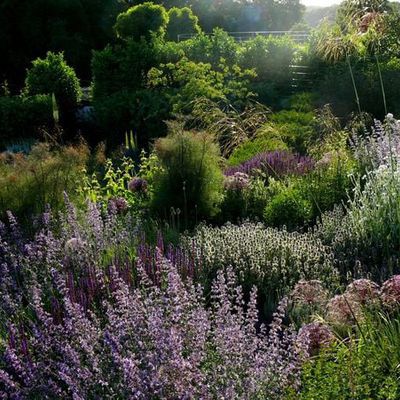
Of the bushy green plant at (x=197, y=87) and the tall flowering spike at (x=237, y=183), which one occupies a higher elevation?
the bushy green plant at (x=197, y=87)

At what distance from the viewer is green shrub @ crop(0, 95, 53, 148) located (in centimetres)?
1495

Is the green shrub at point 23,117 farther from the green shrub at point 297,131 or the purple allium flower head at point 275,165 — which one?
the purple allium flower head at point 275,165

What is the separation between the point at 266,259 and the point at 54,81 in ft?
43.4

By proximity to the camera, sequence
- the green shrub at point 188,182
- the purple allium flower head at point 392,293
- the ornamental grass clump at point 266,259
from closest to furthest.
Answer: the purple allium flower head at point 392,293 → the ornamental grass clump at point 266,259 → the green shrub at point 188,182

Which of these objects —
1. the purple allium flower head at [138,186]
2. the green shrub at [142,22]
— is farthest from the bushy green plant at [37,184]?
the green shrub at [142,22]

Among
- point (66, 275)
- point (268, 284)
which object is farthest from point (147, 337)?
point (268, 284)

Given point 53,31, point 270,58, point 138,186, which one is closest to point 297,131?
point 138,186

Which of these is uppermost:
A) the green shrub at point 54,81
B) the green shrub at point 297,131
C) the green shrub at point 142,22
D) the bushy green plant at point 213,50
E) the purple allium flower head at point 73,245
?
the green shrub at point 142,22

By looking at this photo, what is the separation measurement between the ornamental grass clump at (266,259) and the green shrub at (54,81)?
12266 millimetres

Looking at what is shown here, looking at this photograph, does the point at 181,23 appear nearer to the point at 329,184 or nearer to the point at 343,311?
the point at 329,184

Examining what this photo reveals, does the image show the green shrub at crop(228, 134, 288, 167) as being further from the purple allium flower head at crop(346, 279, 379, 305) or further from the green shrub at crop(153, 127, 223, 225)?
the purple allium flower head at crop(346, 279, 379, 305)

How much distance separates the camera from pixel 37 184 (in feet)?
→ 22.2

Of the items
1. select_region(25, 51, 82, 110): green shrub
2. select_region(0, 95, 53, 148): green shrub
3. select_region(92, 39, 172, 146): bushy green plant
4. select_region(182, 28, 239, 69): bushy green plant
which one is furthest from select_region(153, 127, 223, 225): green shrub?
select_region(25, 51, 82, 110): green shrub

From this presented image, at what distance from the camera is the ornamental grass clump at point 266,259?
15.9ft
